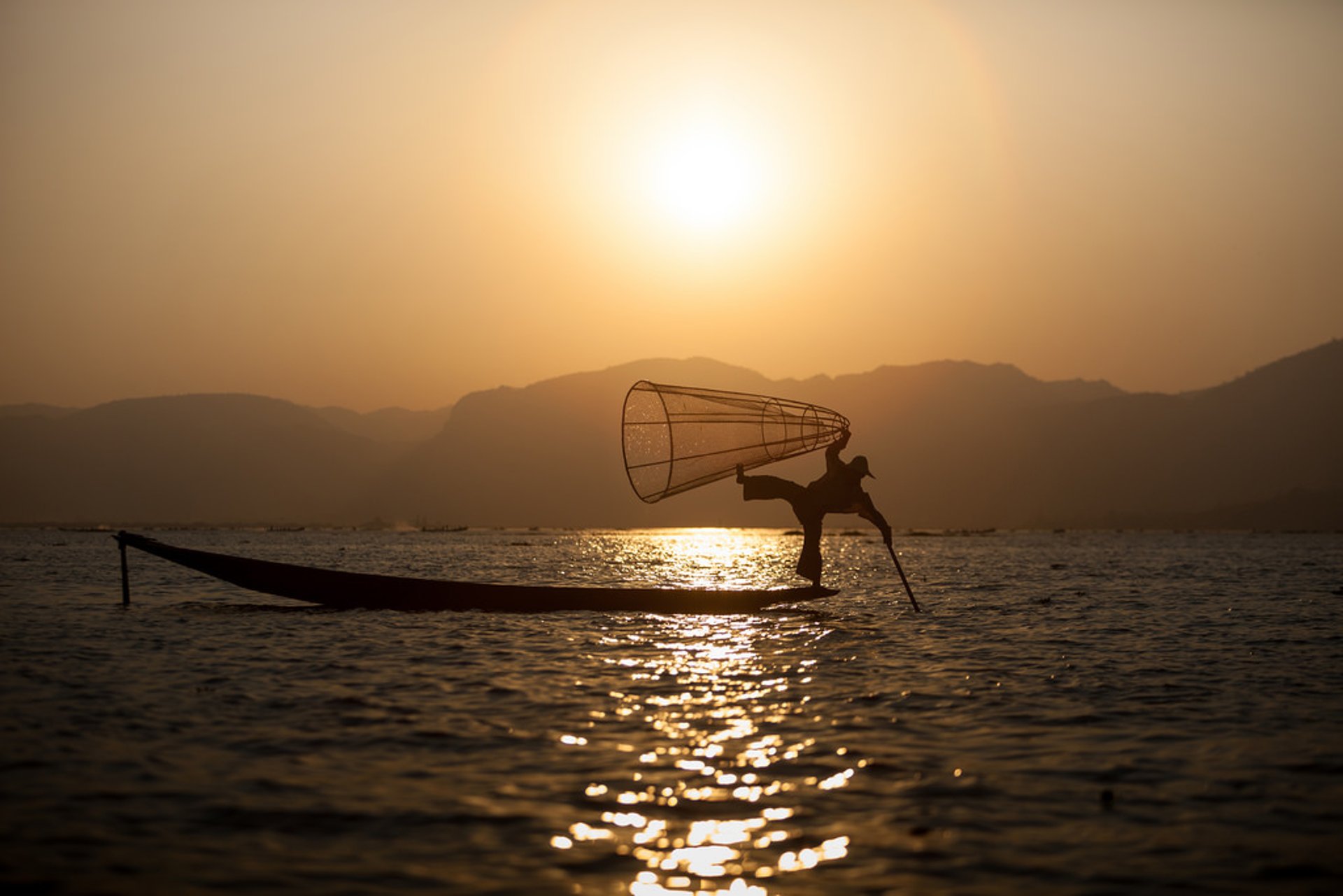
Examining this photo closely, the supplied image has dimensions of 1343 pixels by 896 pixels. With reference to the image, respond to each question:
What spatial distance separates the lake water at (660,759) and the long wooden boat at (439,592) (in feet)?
6.41

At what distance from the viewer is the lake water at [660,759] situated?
8828 mm

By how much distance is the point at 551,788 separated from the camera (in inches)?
430

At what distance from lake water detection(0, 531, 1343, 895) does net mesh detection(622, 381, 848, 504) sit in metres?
3.41

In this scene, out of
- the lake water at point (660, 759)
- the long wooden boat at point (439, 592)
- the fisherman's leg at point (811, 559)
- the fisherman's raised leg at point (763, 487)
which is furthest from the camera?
the fisherman's leg at point (811, 559)

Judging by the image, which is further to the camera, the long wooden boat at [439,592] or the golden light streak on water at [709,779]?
the long wooden boat at [439,592]

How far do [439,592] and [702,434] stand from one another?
7857 millimetres

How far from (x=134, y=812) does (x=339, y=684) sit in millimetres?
7074

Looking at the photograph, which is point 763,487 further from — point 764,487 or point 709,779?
point 709,779

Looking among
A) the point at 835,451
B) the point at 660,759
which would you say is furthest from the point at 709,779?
the point at 835,451

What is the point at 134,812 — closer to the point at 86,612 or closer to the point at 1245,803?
the point at 1245,803

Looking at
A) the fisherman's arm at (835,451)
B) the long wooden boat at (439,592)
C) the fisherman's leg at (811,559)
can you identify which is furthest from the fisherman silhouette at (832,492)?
the long wooden boat at (439,592)

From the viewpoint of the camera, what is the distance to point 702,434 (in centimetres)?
2608

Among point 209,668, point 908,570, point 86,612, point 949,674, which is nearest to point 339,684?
point 209,668

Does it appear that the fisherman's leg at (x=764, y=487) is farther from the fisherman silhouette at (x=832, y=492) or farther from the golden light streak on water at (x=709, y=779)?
the golden light streak on water at (x=709, y=779)
